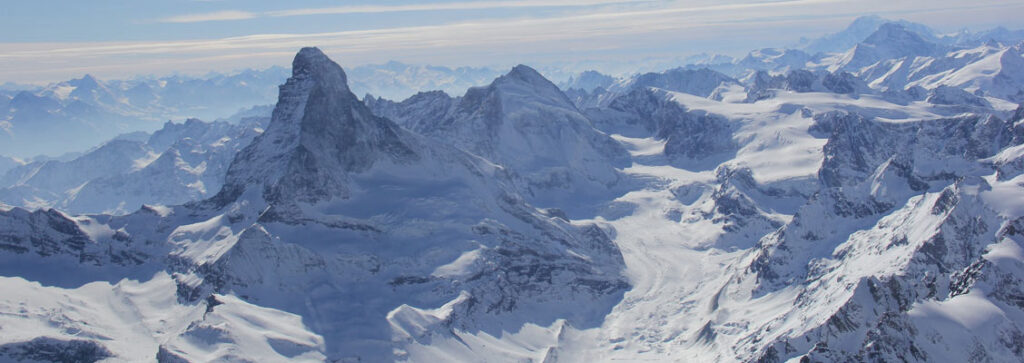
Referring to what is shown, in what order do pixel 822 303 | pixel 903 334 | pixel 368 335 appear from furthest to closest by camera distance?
pixel 368 335, pixel 822 303, pixel 903 334

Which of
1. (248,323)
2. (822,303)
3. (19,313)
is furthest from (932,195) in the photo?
(19,313)

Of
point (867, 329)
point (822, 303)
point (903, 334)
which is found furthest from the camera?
point (822, 303)

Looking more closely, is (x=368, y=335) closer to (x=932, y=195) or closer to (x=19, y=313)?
(x=19, y=313)

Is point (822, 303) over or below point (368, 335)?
over

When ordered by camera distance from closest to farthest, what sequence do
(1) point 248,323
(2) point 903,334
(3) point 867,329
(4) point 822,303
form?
(2) point 903,334 < (3) point 867,329 < (4) point 822,303 < (1) point 248,323

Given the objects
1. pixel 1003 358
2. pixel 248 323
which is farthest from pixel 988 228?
pixel 248 323

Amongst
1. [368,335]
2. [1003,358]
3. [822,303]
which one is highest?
[1003,358]

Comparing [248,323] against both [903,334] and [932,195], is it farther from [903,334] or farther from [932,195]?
[932,195]

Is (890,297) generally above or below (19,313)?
above

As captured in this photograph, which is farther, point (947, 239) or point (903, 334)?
point (947, 239)
